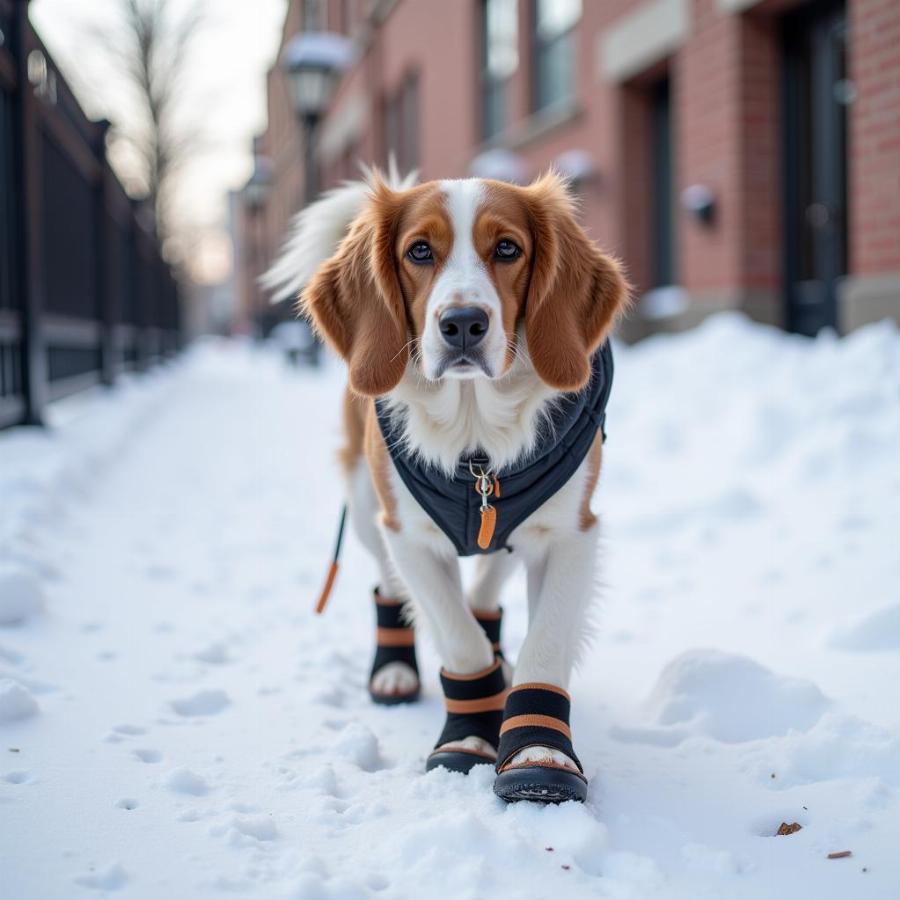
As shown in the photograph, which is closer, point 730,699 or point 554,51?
point 730,699

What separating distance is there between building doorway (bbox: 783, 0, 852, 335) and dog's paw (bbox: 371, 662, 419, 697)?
5202 mm

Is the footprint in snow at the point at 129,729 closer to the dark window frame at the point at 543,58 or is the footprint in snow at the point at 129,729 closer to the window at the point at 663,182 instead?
the window at the point at 663,182

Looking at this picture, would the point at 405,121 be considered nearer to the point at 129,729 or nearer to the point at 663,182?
the point at 663,182

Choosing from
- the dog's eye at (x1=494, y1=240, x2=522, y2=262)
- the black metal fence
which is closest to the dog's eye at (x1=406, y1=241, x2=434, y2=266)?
the dog's eye at (x1=494, y1=240, x2=522, y2=262)

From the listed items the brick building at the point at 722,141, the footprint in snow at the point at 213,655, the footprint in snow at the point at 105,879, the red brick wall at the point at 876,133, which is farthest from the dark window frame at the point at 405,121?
the footprint in snow at the point at 105,879

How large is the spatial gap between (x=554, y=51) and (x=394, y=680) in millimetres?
9115

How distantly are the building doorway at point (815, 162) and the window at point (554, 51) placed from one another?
317 cm

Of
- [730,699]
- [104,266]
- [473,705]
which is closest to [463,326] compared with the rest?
[473,705]

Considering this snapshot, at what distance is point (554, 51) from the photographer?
1009 cm

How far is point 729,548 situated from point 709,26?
16.8 ft

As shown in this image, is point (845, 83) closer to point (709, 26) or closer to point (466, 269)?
point (709, 26)

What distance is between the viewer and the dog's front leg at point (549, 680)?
184cm

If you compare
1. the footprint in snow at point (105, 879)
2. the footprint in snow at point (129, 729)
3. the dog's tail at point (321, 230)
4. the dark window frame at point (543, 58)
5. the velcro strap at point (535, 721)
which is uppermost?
the dark window frame at point (543, 58)

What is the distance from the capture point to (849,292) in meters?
5.71
